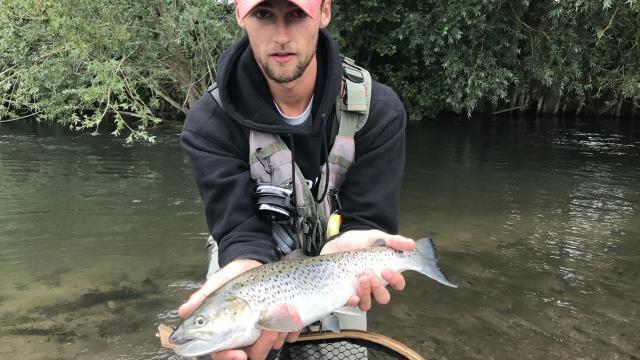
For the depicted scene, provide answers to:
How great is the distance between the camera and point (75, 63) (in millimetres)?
12508

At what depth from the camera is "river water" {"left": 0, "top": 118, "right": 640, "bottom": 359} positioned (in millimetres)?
4820

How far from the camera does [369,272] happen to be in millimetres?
2584

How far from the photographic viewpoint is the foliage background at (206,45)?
1166 cm

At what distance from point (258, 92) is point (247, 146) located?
1.03 ft

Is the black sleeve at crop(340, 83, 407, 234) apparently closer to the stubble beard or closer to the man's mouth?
the stubble beard

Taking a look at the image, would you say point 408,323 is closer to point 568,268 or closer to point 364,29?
point 568,268

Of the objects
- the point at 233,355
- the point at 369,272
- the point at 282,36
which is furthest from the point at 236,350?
the point at 282,36

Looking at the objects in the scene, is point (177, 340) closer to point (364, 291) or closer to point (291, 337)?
point (291, 337)

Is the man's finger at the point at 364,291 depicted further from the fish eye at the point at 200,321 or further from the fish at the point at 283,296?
the fish eye at the point at 200,321

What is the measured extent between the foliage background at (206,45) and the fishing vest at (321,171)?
8.03 meters

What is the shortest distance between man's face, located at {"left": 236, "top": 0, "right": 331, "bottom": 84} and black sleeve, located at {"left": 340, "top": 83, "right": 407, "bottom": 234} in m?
0.59

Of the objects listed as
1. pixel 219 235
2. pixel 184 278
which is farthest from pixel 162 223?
pixel 219 235

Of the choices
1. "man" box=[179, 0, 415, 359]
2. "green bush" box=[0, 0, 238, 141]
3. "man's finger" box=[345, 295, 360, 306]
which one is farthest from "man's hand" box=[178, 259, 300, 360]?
"green bush" box=[0, 0, 238, 141]

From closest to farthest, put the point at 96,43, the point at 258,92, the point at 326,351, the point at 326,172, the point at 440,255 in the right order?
the point at 326,351 < the point at 258,92 < the point at 326,172 < the point at 440,255 < the point at 96,43
